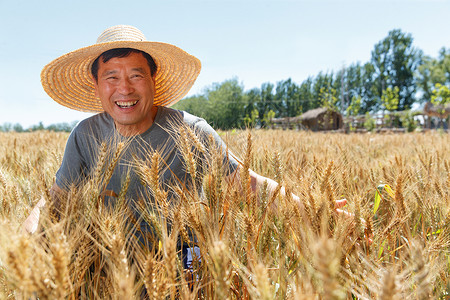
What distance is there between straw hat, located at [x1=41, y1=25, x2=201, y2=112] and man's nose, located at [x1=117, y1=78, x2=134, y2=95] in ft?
0.66

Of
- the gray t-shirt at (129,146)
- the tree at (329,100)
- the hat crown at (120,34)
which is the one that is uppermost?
the tree at (329,100)

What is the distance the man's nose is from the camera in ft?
5.83

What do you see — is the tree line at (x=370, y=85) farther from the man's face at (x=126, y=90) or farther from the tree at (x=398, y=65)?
the man's face at (x=126, y=90)

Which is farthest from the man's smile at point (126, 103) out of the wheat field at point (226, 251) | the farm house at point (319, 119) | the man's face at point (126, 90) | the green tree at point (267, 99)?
the green tree at point (267, 99)

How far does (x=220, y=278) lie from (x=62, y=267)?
0.27 metres

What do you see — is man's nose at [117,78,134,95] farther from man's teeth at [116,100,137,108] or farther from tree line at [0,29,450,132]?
tree line at [0,29,450,132]

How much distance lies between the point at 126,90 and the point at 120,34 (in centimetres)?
35

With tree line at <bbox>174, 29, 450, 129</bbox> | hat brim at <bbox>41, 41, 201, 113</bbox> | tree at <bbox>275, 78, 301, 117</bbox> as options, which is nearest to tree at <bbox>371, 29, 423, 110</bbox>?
tree line at <bbox>174, 29, 450, 129</bbox>

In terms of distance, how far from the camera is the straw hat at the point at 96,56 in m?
1.81

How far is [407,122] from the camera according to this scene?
65.3 ft

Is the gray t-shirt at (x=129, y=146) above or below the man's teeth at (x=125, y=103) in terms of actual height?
below

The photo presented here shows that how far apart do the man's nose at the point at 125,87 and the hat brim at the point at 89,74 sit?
200 mm

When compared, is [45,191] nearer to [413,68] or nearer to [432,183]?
[432,183]

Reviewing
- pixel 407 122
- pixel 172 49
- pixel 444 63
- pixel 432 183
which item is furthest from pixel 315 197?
pixel 444 63
